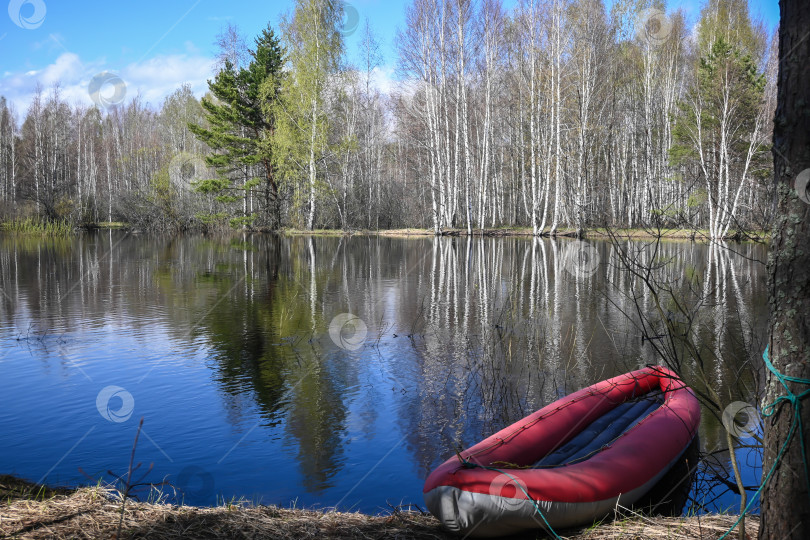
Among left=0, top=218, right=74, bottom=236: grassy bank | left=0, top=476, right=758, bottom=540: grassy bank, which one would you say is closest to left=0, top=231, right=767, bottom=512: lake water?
left=0, top=476, right=758, bottom=540: grassy bank

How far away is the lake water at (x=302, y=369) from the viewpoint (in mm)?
5340

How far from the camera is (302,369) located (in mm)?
8117

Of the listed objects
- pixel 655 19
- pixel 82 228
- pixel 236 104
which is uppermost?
pixel 655 19

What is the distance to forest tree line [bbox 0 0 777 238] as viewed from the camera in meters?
29.1

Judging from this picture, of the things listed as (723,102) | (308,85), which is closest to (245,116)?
(308,85)

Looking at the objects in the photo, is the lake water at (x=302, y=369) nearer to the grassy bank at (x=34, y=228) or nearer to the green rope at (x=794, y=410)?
the green rope at (x=794, y=410)

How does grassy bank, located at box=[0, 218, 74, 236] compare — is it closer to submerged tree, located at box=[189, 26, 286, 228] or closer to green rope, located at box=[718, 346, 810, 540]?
submerged tree, located at box=[189, 26, 286, 228]

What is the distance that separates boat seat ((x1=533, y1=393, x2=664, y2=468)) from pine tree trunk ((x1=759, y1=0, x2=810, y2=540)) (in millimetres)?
1448

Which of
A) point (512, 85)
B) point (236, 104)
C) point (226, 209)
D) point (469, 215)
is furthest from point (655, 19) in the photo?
point (226, 209)

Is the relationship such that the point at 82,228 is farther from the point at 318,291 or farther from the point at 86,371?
the point at 86,371

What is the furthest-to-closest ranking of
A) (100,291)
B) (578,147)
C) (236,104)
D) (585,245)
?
(236,104) → (578,147) → (585,245) → (100,291)

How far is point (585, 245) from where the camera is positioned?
27.3 m

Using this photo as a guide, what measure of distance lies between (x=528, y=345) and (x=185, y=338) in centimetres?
540

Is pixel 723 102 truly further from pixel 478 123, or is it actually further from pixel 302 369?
pixel 302 369
